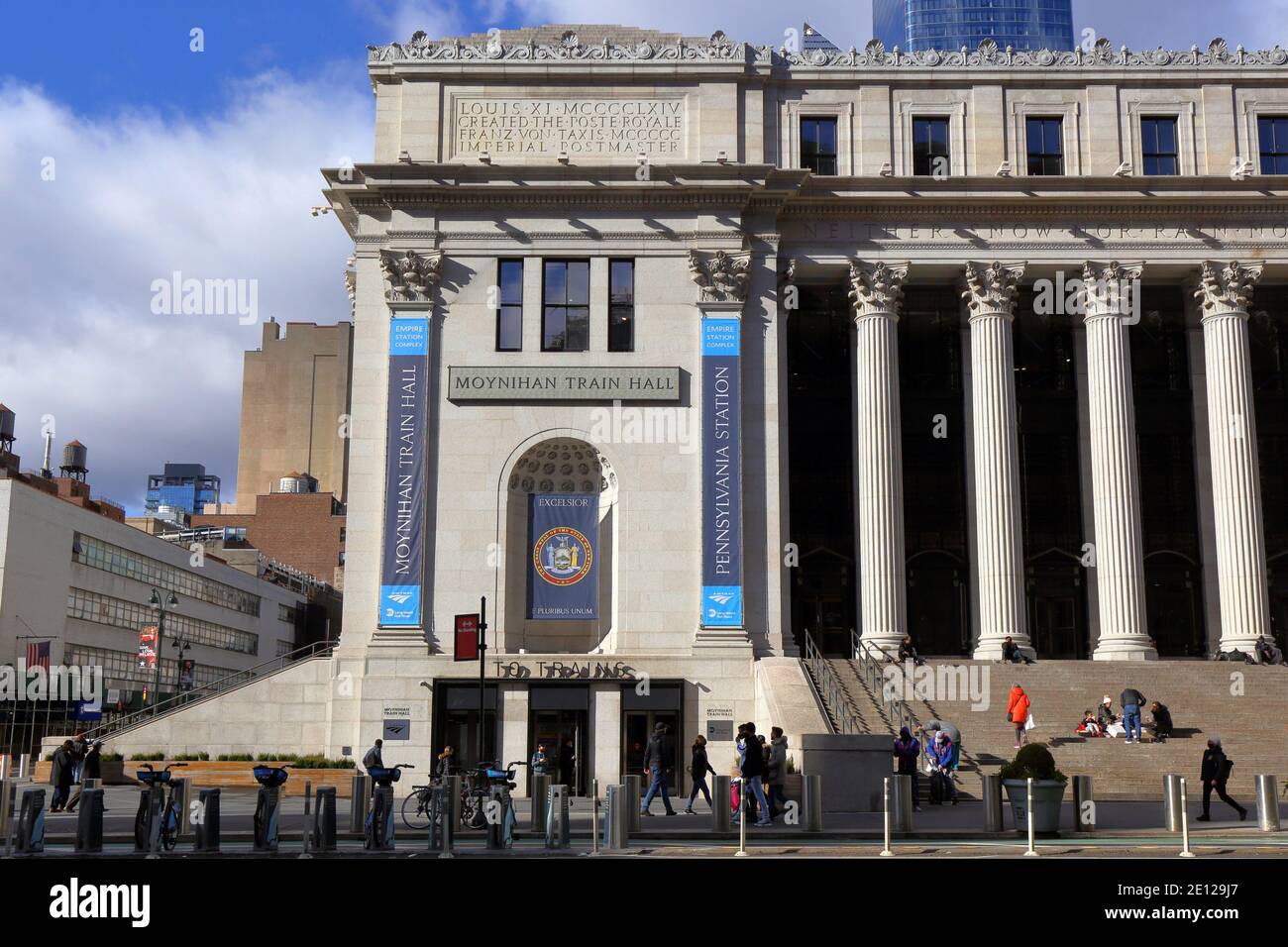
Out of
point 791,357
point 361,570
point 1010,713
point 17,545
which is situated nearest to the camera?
point 1010,713

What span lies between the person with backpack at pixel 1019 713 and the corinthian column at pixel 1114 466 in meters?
9.54

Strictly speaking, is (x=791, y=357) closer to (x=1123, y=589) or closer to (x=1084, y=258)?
(x=1084, y=258)

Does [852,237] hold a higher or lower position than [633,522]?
higher

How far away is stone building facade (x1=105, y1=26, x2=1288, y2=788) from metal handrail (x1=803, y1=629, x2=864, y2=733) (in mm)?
976

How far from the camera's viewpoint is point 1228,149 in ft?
161

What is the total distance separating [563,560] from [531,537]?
1309mm

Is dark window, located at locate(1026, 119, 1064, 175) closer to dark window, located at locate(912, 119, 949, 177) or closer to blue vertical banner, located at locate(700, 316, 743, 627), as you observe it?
dark window, located at locate(912, 119, 949, 177)

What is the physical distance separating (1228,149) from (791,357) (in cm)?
1722

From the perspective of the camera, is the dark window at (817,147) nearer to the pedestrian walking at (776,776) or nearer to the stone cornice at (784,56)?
the stone cornice at (784,56)

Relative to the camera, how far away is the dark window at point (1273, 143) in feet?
163

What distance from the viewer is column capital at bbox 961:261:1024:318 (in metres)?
47.8

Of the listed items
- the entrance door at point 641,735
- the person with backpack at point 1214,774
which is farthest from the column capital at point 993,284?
the person with backpack at point 1214,774
